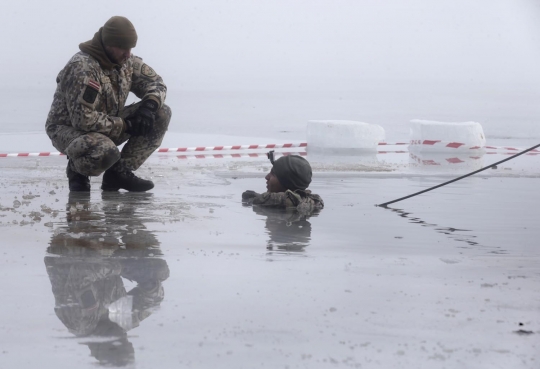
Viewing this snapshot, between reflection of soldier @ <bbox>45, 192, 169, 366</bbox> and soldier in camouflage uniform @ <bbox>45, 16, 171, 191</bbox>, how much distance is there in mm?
887

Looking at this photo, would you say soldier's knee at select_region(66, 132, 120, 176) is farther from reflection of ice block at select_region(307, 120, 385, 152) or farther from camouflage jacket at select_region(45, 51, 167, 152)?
reflection of ice block at select_region(307, 120, 385, 152)

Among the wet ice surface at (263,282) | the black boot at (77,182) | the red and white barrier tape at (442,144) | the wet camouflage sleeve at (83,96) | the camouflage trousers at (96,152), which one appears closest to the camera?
the wet ice surface at (263,282)

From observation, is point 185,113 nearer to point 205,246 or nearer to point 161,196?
point 161,196

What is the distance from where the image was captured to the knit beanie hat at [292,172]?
641cm

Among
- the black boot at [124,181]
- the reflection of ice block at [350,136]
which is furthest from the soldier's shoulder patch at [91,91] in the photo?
the reflection of ice block at [350,136]

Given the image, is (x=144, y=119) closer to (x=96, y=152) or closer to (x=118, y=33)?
(x=96, y=152)

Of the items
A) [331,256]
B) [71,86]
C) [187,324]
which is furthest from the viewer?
[71,86]

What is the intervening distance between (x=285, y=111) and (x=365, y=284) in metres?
20.5

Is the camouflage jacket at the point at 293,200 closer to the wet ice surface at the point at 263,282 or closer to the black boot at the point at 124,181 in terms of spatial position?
the wet ice surface at the point at 263,282

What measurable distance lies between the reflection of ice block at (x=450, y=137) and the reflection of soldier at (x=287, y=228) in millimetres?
5722

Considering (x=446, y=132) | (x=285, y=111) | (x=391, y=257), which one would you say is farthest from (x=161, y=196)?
(x=285, y=111)

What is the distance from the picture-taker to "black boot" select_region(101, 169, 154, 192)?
7188 millimetres

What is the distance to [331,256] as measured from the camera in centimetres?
475

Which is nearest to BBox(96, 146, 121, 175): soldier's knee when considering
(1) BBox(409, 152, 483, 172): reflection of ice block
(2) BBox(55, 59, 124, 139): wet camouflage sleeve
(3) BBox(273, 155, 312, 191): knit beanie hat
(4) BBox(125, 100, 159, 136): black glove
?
(2) BBox(55, 59, 124, 139): wet camouflage sleeve
